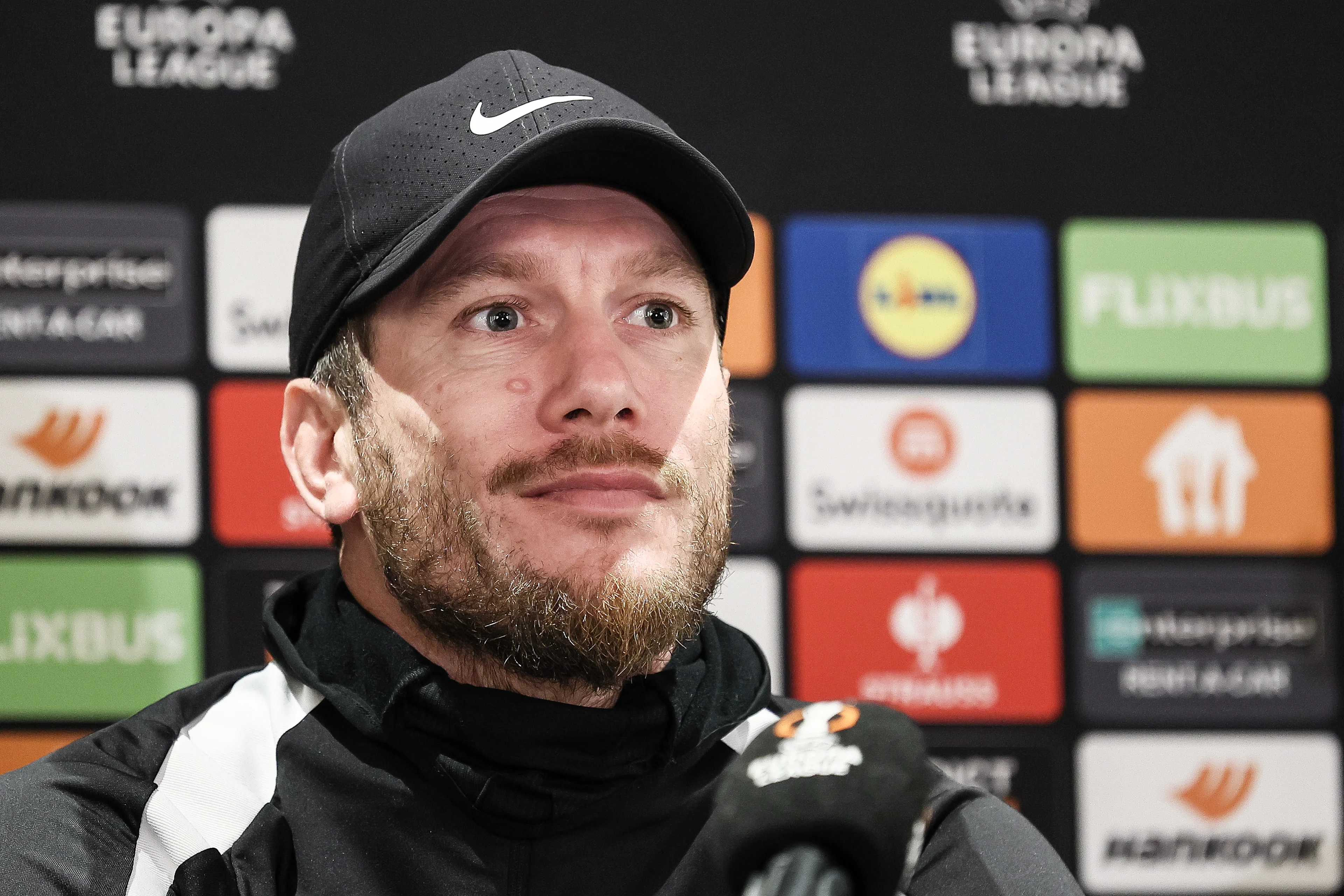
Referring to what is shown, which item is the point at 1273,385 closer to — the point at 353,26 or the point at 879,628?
the point at 879,628

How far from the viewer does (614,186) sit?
107 cm

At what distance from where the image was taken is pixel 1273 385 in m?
2.02

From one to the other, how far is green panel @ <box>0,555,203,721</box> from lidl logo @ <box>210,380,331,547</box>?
3.0 inches

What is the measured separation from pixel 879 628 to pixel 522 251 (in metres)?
1.02

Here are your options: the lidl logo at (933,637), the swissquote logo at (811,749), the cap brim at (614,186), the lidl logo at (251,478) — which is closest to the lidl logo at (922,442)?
the lidl logo at (933,637)

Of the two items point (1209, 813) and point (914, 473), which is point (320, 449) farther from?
point (1209, 813)

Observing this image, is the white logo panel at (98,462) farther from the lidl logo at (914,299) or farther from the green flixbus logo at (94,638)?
the lidl logo at (914,299)

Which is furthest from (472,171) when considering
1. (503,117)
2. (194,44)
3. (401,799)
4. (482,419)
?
(194,44)

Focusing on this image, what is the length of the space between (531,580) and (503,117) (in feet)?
1.01

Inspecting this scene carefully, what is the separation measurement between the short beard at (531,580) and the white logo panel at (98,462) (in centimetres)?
82

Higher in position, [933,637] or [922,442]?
[922,442]

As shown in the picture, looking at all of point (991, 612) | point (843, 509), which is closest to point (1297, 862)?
point (991, 612)

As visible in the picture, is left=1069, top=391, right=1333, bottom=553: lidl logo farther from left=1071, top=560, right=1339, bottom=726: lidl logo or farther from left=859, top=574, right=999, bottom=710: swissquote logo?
left=859, top=574, right=999, bottom=710: swissquote logo

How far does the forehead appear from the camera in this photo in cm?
103
